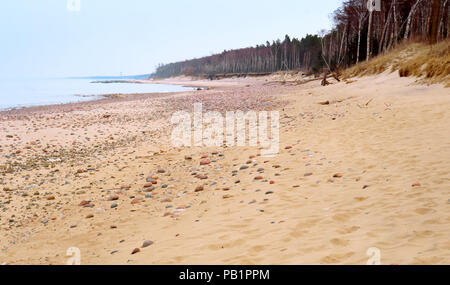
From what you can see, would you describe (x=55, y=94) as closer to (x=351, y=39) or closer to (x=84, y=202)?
(x=351, y=39)

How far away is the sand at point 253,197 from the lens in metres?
3.52

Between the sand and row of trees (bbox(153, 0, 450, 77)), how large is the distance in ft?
58.5

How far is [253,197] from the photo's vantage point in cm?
549

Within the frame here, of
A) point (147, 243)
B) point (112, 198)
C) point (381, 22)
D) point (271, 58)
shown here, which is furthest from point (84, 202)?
point (271, 58)

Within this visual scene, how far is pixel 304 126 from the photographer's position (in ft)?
34.8

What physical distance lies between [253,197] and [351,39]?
52.4m

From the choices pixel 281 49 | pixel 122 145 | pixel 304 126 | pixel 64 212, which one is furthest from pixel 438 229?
pixel 281 49

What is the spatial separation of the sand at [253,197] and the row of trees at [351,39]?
1783cm

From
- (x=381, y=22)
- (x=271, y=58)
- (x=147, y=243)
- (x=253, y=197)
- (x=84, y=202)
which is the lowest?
(x=84, y=202)

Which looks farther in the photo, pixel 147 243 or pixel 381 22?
pixel 381 22

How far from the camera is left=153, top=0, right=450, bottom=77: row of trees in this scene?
106ft

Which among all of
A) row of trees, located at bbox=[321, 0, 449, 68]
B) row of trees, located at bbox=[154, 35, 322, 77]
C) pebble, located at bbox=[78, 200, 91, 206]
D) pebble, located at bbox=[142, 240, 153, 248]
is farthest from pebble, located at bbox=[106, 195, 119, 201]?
row of trees, located at bbox=[154, 35, 322, 77]
